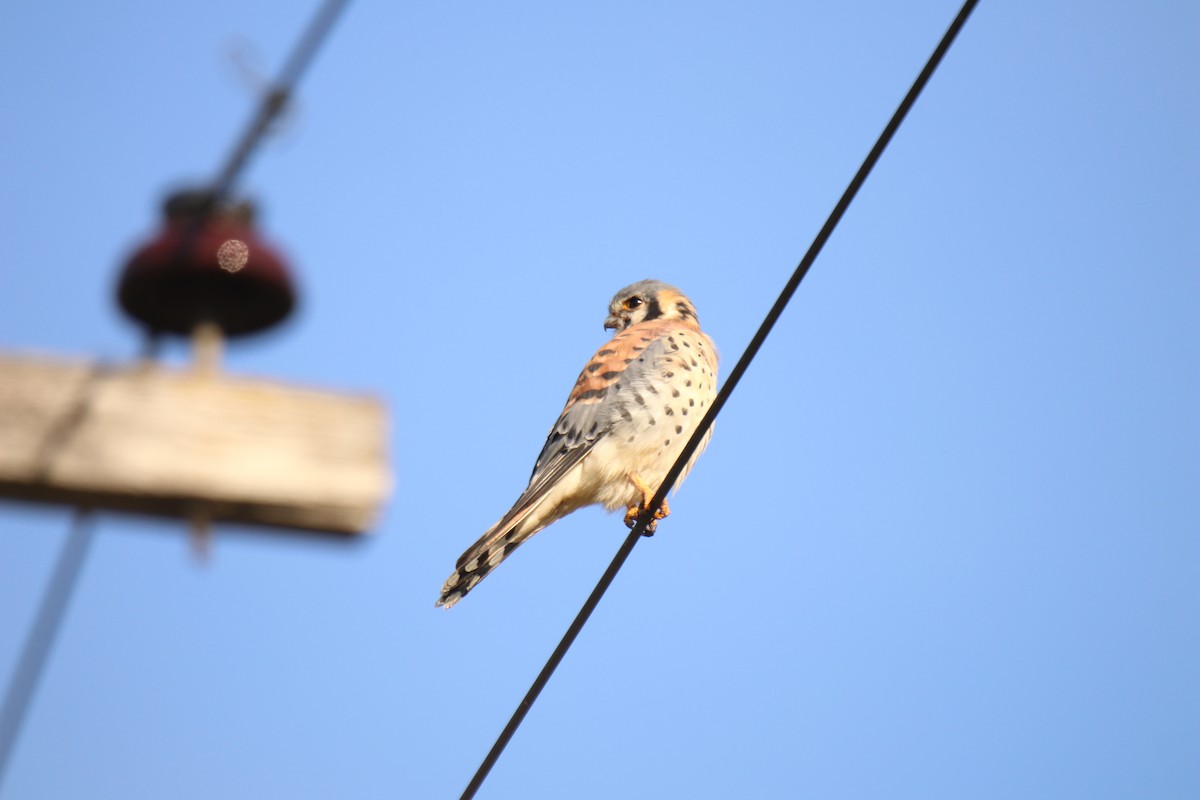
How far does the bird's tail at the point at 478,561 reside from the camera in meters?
4.91

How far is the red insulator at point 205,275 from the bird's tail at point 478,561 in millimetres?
2996

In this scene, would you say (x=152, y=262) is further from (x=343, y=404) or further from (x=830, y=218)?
(x=830, y=218)

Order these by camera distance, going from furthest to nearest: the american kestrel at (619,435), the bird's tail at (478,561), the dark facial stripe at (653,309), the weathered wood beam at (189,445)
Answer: the dark facial stripe at (653,309) < the american kestrel at (619,435) < the bird's tail at (478,561) < the weathered wood beam at (189,445)

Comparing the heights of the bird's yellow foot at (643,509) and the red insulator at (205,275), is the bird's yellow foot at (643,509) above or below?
above

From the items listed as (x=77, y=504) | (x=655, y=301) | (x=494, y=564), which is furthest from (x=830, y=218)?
(x=655, y=301)

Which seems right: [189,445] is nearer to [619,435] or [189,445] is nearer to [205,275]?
[205,275]

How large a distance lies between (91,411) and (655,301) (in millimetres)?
4652

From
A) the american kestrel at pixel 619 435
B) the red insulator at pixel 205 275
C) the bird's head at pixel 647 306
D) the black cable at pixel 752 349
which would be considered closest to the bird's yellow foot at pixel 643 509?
the american kestrel at pixel 619 435

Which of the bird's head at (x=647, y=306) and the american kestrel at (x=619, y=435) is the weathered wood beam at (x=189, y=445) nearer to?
the american kestrel at (x=619, y=435)

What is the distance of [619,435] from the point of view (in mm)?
5387

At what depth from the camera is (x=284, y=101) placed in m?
2.19

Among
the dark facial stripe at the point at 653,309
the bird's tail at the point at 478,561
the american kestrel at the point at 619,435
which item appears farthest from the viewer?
the dark facial stripe at the point at 653,309

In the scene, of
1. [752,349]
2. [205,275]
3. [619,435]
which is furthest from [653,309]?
[205,275]

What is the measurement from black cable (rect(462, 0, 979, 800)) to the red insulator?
4.08 feet
